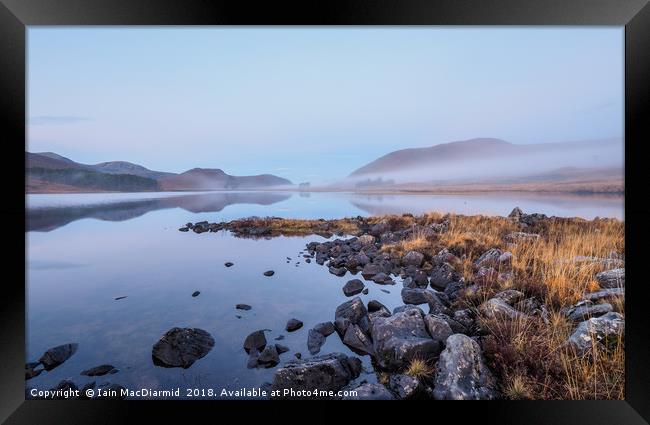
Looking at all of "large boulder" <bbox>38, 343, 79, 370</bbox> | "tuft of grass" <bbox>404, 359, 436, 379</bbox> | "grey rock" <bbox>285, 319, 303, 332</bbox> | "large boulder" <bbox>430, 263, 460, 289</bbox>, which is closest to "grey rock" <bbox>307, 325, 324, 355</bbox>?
"grey rock" <bbox>285, 319, 303, 332</bbox>

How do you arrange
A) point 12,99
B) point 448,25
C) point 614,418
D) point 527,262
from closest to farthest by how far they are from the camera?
Answer: point 614,418
point 12,99
point 448,25
point 527,262

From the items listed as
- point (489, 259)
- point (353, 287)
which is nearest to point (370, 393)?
point (353, 287)

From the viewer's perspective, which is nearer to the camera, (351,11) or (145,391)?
(351,11)

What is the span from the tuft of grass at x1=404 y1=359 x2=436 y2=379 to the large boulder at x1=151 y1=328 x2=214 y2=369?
228cm

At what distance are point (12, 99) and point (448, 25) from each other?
4.29 meters

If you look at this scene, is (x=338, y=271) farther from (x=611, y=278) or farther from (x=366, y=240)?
(x=611, y=278)

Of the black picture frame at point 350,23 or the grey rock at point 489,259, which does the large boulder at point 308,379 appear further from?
the grey rock at point 489,259

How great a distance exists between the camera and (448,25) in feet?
9.03

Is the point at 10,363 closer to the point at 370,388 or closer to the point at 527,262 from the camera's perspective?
the point at 370,388

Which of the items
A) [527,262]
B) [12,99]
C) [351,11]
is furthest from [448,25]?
[12,99]

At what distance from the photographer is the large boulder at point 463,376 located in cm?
240

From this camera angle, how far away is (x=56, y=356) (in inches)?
123

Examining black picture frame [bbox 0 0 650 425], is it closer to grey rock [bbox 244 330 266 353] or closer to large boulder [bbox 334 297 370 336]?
grey rock [bbox 244 330 266 353]

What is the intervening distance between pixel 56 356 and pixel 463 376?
437cm
